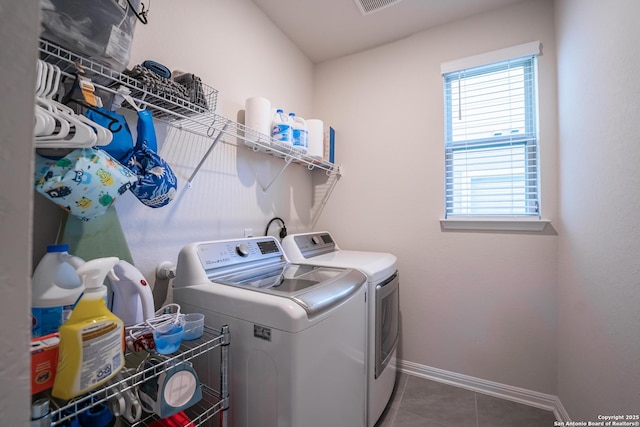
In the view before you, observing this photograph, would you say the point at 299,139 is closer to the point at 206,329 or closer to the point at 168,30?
the point at 168,30

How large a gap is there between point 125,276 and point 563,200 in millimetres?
2422

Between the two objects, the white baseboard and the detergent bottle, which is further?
the white baseboard

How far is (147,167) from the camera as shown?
101 centimetres

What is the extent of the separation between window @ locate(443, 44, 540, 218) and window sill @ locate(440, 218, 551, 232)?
63 mm

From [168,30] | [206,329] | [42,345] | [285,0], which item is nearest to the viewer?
[42,345]

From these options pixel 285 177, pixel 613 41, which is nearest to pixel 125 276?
pixel 285 177

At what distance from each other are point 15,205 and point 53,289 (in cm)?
70

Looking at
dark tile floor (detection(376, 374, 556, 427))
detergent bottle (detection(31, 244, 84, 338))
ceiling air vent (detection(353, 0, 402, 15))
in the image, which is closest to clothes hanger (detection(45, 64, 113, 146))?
detergent bottle (detection(31, 244, 84, 338))

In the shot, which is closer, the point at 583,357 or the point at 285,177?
the point at 583,357

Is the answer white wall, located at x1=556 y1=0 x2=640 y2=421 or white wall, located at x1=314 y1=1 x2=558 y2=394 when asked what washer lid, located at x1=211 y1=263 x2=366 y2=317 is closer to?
white wall, located at x1=314 y1=1 x2=558 y2=394

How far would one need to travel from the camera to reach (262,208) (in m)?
2.06

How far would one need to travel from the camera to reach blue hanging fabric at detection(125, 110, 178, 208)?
3.30 ft

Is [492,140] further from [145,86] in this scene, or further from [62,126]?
[62,126]

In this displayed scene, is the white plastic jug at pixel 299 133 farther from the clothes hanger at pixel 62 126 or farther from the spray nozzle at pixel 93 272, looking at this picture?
the spray nozzle at pixel 93 272
